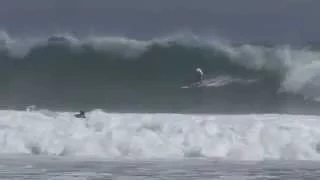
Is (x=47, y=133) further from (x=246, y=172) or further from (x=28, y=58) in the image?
(x=246, y=172)

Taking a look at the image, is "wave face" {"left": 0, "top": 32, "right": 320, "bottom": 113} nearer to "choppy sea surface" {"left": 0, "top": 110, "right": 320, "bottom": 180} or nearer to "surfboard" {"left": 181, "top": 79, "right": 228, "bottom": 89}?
"surfboard" {"left": 181, "top": 79, "right": 228, "bottom": 89}

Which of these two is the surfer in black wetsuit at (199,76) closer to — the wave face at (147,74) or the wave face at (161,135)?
the wave face at (147,74)

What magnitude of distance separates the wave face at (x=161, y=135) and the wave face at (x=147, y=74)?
206 millimetres

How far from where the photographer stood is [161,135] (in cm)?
1198

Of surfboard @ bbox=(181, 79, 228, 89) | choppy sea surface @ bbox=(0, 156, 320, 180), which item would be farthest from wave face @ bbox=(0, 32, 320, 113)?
choppy sea surface @ bbox=(0, 156, 320, 180)

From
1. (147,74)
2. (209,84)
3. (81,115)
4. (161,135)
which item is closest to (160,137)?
(161,135)

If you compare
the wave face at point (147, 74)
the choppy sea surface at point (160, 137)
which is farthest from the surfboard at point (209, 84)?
the choppy sea surface at point (160, 137)

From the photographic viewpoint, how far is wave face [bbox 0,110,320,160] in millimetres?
11719

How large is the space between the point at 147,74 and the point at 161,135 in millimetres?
1160

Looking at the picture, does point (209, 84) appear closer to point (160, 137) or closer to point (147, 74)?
point (147, 74)

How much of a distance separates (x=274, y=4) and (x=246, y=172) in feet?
12.2

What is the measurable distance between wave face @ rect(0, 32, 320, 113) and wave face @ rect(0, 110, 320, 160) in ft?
0.67

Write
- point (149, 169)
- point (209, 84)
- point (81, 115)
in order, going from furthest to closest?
point (81, 115), point (209, 84), point (149, 169)

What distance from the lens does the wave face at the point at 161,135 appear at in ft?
38.4
